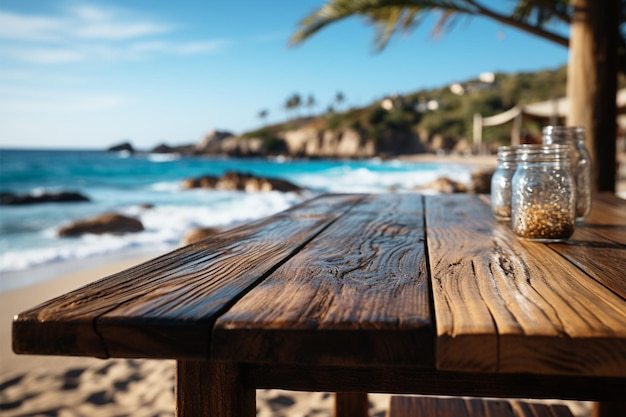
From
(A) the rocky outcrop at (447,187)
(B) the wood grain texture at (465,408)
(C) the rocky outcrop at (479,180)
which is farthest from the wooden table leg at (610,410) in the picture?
(A) the rocky outcrop at (447,187)

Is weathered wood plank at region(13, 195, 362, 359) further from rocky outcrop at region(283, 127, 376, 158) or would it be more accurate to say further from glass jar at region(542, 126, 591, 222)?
rocky outcrop at region(283, 127, 376, 158)

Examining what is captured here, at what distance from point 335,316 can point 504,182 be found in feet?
3.01

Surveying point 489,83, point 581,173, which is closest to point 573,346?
point 581,173

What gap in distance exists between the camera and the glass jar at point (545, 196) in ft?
3.59

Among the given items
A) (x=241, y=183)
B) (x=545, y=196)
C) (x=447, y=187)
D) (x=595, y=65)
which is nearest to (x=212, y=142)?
(x=241, y=183)

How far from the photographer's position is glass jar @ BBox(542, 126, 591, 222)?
1430 mm

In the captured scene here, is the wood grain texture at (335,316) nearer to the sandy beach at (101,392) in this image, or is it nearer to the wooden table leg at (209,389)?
the wooden table leg at (209,389)

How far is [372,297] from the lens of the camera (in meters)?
0.66

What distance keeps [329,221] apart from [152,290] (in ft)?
2.59

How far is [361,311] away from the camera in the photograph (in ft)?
1.94

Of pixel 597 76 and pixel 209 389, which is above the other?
pixel 597 76

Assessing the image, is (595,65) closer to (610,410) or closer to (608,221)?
(608,221)

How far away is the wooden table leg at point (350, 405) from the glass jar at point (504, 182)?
0.57m

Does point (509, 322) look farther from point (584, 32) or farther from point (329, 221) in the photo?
point (584, 32)
